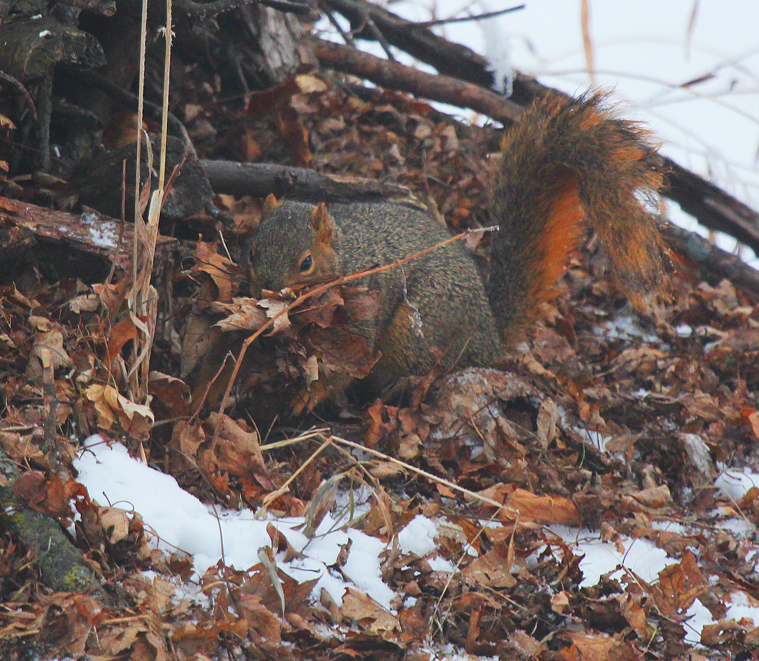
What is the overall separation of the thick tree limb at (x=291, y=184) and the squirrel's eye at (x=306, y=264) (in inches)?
31.4

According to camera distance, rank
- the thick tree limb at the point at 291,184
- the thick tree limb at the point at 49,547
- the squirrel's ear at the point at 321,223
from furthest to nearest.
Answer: the thick tree limb at the point at 291,184
the squirrel's ear at the point at 321,223
the thick tree limb at the point at 49,547

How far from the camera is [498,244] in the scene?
152 inches

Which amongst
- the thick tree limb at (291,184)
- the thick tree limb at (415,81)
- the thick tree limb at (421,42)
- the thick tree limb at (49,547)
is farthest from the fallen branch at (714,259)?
the thick tree limb at (49,547)

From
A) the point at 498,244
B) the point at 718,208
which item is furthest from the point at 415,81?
the point at 718,208

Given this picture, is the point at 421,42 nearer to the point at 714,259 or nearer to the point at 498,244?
the point at 498,244

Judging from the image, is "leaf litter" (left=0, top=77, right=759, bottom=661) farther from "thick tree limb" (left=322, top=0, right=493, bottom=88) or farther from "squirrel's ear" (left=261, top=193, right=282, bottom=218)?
"thick tree limb" (left=322, top=0, right=493, bottom=88)

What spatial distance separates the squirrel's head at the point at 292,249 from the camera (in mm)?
3059

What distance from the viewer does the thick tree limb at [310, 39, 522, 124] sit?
198 inches

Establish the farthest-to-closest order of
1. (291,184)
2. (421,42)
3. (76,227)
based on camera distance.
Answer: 1. (421,42)
2. (291,184)
3. (76,227)

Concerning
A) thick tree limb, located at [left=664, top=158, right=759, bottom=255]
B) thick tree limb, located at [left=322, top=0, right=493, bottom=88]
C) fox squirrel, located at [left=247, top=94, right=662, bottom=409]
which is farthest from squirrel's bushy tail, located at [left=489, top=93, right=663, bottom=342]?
thick tree limb, located at [left=322, top=0, right=493, bottom=88]

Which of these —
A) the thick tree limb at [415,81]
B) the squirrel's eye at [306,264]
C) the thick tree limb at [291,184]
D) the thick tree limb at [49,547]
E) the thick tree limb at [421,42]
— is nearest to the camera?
the thick tree limb at [49,547]

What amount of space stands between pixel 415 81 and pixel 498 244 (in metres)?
1.90

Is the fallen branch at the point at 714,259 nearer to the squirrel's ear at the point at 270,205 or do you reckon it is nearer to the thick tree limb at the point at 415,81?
the thick tree limb at the point at 415,81

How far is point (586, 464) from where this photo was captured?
315 centimetres
